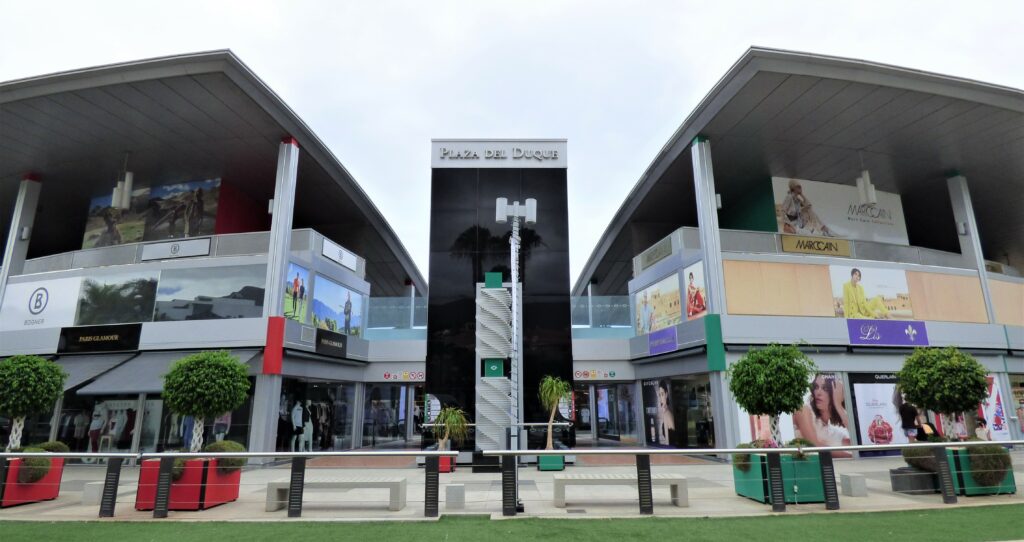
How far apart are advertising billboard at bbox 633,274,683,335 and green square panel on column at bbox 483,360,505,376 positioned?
6.38 m

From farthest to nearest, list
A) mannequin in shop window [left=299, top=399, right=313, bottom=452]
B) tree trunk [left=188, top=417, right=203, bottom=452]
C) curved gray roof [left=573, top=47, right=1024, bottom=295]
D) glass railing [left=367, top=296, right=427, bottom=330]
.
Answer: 1. glass railing [left=367, top=296, right=427, bottom=330]
2. mannequin in shop window [left=299, top=399, right=313, bottom=452]
3. curved gray roof [left=573, top=47, right=1024, bottom=295]
4. tree trunk [left=188, top=417, right=203, bottom=452]

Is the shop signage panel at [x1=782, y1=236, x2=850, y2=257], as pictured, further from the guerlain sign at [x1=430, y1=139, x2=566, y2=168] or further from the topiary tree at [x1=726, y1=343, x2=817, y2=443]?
the topiary tree at [x1=726, y1=343, x2=817, y2=443]

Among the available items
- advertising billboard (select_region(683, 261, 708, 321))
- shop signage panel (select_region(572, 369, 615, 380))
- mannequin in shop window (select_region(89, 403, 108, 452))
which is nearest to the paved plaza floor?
advertising billboard (select_region(683, 261, 708, 321))

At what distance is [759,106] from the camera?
50.1ft

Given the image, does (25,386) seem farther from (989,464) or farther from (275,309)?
(989,464)

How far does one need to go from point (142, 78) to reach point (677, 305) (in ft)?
53.8

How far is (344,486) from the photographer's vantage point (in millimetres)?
7250

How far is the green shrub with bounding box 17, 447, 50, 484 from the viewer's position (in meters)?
8.31

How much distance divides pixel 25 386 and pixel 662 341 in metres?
16.4

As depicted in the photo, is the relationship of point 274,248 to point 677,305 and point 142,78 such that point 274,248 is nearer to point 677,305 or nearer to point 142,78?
point 142,78

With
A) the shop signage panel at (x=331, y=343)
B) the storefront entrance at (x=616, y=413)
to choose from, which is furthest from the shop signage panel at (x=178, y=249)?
the storefront entrance at (x=616, y=413)

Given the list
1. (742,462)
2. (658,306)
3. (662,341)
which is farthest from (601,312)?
(742,462)

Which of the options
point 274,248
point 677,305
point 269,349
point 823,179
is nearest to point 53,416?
point 269,349

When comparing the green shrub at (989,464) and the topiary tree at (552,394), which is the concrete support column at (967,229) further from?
the topiary tree at (552,394)
